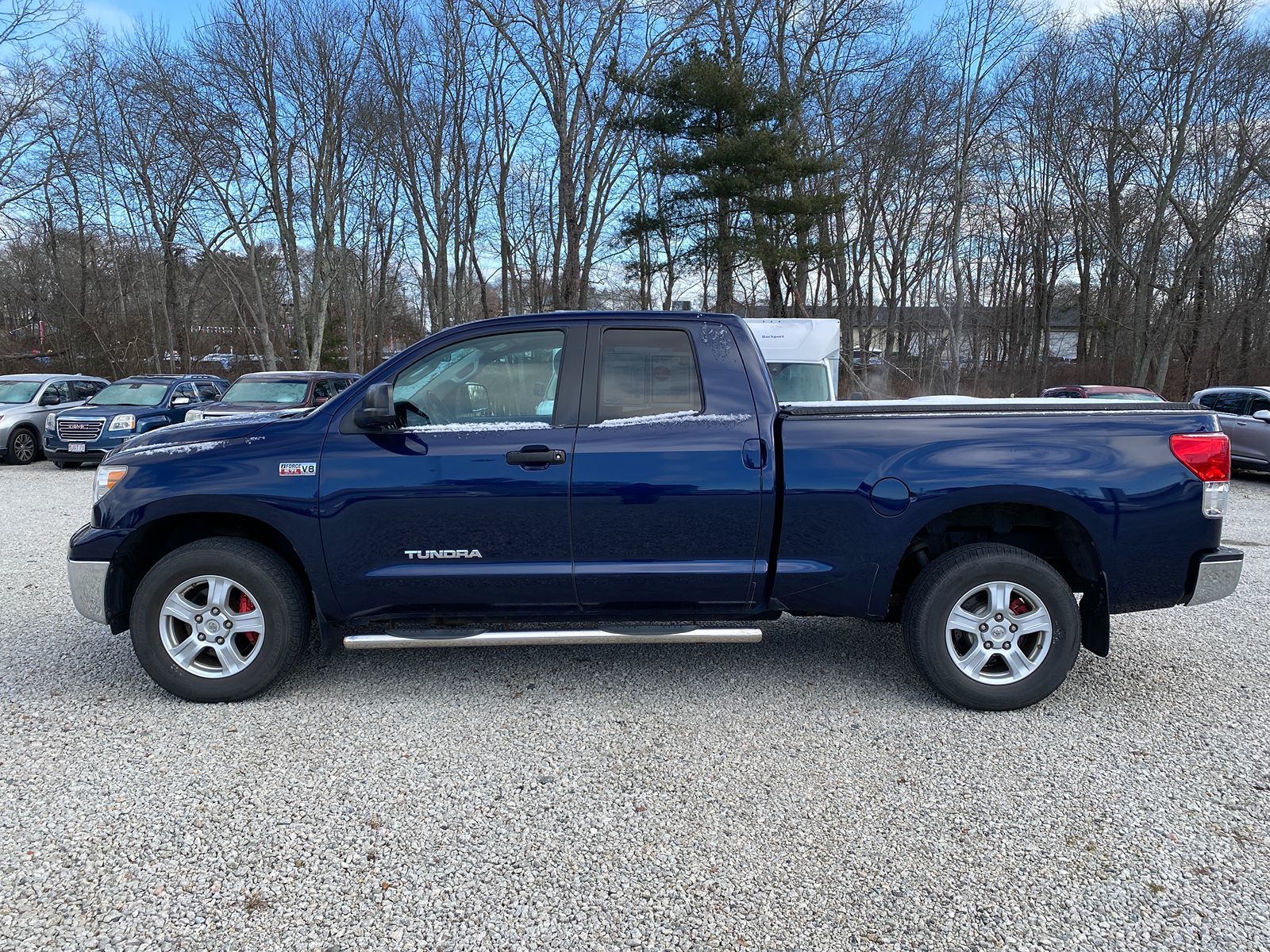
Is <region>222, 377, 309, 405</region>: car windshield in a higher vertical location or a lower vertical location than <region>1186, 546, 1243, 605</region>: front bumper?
higher

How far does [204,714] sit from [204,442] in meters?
1.34

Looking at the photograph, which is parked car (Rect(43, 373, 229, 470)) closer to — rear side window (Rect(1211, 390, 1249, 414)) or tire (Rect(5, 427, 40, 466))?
tire (Rect(5, 427, 40, 466))

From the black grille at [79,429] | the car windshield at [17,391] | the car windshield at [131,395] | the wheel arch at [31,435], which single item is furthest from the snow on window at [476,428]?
the car windshield at [17,391]

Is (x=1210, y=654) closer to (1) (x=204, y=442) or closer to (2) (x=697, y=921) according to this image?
(2) (x=697, y=921)

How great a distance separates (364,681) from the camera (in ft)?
13.9

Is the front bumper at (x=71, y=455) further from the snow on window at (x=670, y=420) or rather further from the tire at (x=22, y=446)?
the snow on window at (x=670, y=420)

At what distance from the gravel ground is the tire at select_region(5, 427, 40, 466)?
12.9 m

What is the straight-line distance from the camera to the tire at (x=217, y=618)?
12.4 ft

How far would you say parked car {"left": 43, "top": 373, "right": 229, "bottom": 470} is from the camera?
1373 centimetres

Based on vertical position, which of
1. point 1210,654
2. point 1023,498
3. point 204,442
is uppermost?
point 204,442

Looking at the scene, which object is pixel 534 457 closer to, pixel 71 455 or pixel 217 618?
pixel 217 618

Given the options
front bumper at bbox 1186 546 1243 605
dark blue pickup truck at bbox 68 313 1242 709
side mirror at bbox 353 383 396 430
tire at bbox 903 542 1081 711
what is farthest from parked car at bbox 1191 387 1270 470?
side mirror at bbox 353 383 396 430

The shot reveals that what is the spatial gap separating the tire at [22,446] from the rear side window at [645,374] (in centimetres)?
1571

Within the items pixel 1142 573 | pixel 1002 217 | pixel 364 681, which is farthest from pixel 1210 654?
pixel 1002 217
